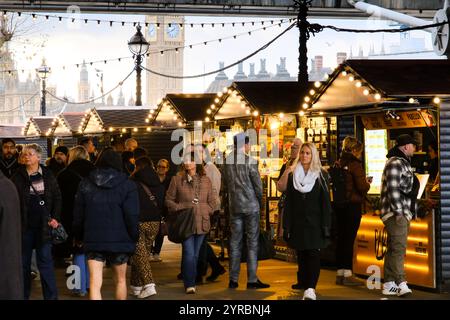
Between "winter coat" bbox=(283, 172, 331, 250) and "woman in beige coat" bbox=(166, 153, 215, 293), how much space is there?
1521 mm

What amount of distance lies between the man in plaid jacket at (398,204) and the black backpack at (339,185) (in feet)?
3.60

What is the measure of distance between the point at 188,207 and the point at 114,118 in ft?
47.0

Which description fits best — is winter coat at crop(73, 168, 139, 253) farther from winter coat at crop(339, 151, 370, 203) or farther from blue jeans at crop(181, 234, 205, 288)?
winter coat at crop(339, 151, 370, 203)

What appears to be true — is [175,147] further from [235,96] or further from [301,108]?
[301,108]

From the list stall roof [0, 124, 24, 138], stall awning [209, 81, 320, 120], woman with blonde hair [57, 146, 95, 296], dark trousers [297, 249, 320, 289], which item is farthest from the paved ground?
stall roof [0, 124, 24, 138]

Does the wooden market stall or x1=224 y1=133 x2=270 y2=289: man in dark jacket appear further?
x1=224 y1=133 x2=270 y2=289: man in dark jacket

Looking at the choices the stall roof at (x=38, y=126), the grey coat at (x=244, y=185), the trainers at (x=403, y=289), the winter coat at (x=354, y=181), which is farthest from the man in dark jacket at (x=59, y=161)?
the stall roof at (x=38, y=126)

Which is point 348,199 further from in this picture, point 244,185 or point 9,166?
point 9,166

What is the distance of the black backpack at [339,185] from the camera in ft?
44.4

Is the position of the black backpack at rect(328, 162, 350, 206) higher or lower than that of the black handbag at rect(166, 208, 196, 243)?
higher

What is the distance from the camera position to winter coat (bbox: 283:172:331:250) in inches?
458

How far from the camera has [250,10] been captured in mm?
25078

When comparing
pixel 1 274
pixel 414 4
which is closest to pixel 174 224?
pixel 1 274
